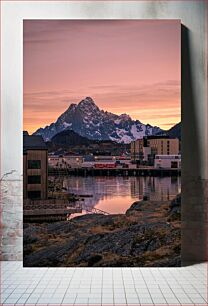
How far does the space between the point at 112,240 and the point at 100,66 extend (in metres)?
1.24

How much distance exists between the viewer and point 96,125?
395 centimetres

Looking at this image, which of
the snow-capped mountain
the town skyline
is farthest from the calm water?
the town skyline

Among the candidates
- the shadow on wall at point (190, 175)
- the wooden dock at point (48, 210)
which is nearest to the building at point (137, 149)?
the shadow on wall at point (190, 175)

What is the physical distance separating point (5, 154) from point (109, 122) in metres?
0.80

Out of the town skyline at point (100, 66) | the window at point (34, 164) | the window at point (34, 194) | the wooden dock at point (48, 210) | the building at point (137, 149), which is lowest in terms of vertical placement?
the wooden dock at point (48, 210)

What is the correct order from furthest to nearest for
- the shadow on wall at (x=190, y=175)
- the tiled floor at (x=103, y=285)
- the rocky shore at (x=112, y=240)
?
the shadow on wall at (x=190, y=175)
the rocky shore at (x=112, y=240)
the tiled floor at (x=103, y=285)

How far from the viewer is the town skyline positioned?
3830 mm

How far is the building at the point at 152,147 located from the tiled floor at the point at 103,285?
32.3 inches

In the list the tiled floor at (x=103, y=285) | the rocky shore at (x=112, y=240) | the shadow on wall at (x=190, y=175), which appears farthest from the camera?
the shadow on wall at (x=190, y=175)

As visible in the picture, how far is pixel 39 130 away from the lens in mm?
3877

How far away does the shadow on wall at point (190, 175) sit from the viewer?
389 cm

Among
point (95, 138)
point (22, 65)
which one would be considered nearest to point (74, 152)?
point (95, 138)

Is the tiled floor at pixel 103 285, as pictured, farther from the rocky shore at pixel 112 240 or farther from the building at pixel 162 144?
the building at pixel 162 144

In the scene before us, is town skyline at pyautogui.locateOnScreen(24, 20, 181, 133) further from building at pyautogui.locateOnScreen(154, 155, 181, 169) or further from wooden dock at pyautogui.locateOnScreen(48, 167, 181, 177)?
wooden dock at pyautogui.locateOnScreen(48, 167, 181, 177)
